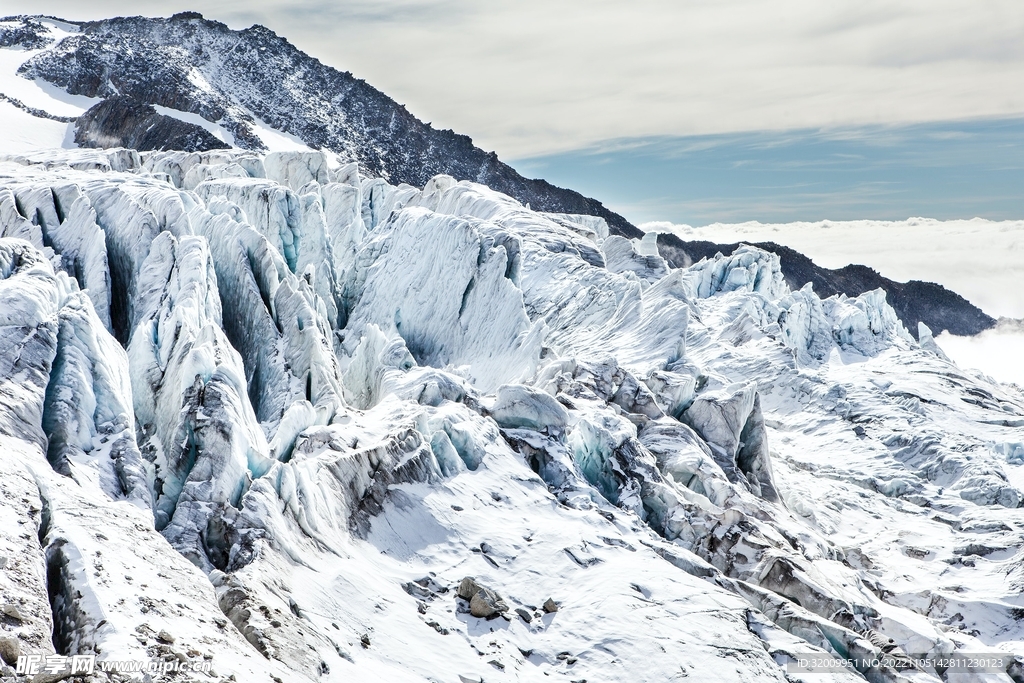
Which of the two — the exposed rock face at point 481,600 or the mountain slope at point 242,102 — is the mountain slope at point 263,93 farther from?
the exposed rock face at point 481,600

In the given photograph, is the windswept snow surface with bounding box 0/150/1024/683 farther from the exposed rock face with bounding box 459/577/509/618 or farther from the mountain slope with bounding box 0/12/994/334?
the mountain slope with bounding box 0/12/994/334

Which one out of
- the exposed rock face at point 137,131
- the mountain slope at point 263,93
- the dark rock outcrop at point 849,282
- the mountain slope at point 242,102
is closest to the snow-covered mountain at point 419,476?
the exposed rock face at point 137,131

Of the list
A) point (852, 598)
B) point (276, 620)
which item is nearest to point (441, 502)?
point (276, 620)

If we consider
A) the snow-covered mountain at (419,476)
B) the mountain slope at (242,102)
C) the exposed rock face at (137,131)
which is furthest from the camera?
the mountain slope at (242,102)

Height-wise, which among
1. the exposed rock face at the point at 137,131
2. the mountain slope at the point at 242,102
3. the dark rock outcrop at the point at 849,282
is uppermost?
the mountain slope at the point at 242,102

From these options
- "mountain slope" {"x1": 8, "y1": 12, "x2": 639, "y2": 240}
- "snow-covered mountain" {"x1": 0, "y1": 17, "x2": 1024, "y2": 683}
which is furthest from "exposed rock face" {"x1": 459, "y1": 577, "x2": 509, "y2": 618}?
"mountain slope" {"x1": 8, "y1": 12, "x2": 639, "y2": 240}

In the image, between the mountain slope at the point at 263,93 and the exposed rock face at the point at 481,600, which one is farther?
the mountain slope at the point at 263,93
